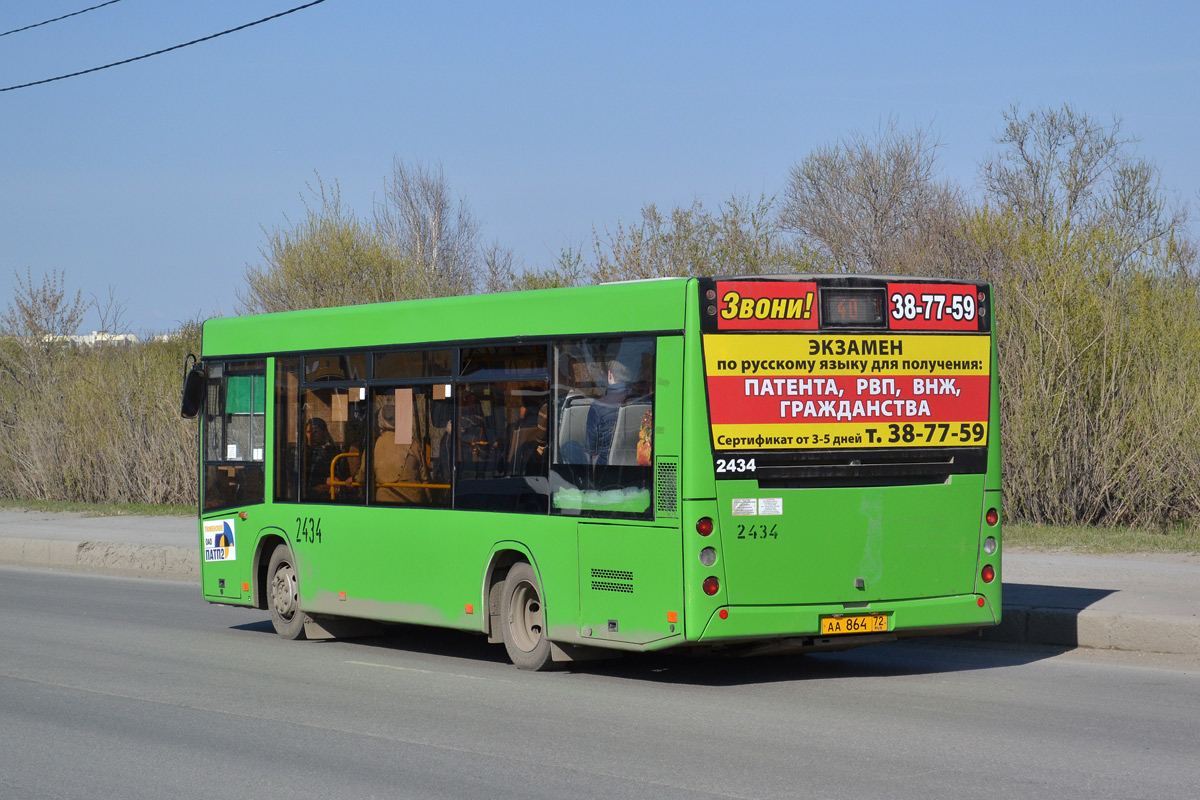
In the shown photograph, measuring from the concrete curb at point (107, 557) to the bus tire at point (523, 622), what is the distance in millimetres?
10370

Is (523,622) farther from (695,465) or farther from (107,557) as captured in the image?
(107,557)

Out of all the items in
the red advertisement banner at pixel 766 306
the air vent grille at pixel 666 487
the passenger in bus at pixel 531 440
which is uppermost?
the red advertisement banner at pixel 766 306

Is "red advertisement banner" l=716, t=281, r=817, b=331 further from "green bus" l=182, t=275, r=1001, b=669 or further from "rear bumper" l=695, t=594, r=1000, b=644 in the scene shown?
"rear bumper" l=695, t=594, r=1000, b=644

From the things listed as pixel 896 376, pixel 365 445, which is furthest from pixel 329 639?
pixel 896 376

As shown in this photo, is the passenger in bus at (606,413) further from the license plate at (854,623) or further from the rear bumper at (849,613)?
the license plate at (854,623)

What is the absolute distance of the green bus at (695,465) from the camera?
9.52 m

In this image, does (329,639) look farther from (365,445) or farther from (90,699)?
(90,699)

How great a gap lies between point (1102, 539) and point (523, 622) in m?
9.86

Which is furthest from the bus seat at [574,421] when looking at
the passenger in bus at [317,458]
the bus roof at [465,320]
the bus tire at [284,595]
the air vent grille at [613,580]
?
the bus tire at [284,595]

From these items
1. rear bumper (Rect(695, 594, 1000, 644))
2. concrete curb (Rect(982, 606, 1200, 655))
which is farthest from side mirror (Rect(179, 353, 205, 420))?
concrete curb (Rect(982, 606, 1200, 655))

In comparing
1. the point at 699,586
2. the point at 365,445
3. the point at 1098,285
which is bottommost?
the point at 699,586

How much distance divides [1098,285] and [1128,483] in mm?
2920

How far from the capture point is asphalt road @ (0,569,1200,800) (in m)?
6.93

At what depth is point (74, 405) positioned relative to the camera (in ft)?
108
